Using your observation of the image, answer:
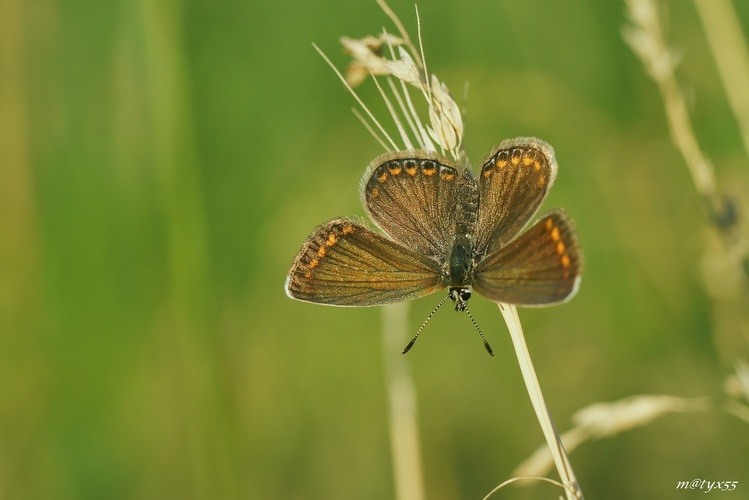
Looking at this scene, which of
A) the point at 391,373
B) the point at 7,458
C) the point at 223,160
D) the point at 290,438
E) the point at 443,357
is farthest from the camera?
the point at 223,160

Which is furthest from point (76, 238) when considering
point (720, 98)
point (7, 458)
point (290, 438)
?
point (720, 98)

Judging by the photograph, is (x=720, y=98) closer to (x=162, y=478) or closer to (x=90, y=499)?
(x=162, y=478)

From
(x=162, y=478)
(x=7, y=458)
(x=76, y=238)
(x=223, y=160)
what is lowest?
(x=162, y=478)

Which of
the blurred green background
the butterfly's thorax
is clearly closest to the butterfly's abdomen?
the butterfly's thorax

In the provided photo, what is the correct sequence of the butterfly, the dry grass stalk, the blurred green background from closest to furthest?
the dry grass stalk < the butterfly < the blurred green background

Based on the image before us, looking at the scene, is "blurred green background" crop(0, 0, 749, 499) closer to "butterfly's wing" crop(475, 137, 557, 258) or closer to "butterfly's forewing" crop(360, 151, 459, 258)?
"butterfly's forewing" crop(360, 151, 459, 258)

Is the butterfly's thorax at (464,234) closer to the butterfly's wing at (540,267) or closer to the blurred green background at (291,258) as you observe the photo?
the butterfly's wing at (540,267)

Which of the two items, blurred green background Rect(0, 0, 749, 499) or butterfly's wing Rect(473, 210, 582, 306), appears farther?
blurred green background Rect(0, 0, 749, 499)

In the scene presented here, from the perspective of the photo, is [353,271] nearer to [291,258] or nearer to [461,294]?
[461,294]

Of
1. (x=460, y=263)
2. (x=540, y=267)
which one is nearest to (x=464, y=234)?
(x=460, y=263)
